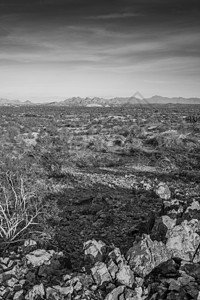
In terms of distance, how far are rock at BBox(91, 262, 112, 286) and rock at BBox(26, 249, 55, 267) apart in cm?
129

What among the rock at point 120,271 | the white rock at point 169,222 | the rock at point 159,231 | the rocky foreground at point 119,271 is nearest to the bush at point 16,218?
the rocky foreground at point 119,271

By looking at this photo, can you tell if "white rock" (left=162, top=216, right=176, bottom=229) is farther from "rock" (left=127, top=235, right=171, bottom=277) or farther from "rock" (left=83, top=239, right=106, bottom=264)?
"rock" (left=83, top=239, right=106, bottom=264)

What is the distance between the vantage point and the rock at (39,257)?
625 centimetres

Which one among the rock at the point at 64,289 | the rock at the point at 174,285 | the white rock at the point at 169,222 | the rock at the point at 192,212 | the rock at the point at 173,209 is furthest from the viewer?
the rock at the point at 173,209

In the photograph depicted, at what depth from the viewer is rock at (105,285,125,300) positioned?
5068 mm

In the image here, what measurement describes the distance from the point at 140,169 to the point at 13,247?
31.2 feet

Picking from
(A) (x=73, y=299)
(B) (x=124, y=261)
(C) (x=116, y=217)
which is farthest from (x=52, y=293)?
(C) (x=116, y=217)

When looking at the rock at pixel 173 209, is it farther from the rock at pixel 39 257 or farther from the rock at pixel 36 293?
the rock at pixel 36 293

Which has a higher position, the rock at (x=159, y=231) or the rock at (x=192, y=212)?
the rock at (x=192, y=212)

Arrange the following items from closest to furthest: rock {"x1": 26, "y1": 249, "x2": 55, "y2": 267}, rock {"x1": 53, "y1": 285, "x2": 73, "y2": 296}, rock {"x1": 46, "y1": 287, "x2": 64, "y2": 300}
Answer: rock {"x1": 46, "y1": 287, "x2": 64, "y2": 300}, rock {"x1": 53, "y1": 285, "x2": 73, "y2": 296}, rock {"x1": 26, "y1": 249, "x2": 55, "y2": 267}

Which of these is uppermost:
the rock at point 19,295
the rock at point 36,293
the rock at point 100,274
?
the rock at point 100,274

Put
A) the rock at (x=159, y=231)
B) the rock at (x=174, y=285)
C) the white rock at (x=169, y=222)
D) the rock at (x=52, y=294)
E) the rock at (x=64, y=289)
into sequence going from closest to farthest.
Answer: the rock at (x=52, y=294) → the rock at (x=64, y=289) → the rock at (x=174, y=285) → the rock at (x=159, y=231) → the white rock at (x=169, y=222)

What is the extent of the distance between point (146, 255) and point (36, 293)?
2.22 m

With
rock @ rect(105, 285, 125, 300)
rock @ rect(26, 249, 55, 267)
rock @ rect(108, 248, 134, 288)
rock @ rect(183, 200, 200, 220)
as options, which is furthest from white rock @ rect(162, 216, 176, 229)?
rock @ rect(26, 249, 55, 267)
